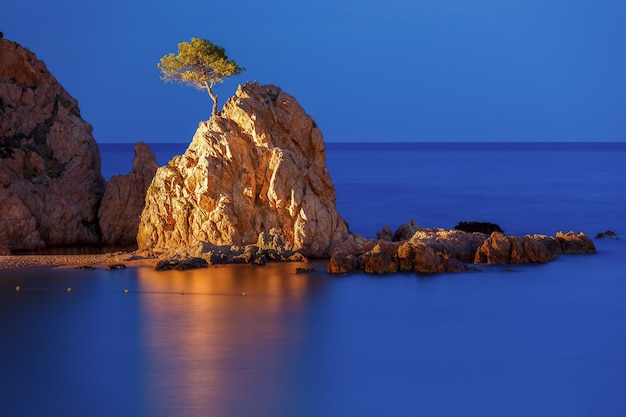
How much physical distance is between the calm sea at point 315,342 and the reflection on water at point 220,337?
6cm

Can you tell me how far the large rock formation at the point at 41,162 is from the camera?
3544 cm

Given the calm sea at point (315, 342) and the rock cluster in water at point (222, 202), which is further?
the rock cluster in water at point (222, 202)

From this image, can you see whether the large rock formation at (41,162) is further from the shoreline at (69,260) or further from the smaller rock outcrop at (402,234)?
the smaller rock outcrop at (402,234)

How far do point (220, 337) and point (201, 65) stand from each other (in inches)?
623

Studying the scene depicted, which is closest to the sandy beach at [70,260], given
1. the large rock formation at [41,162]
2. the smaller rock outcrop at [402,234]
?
the large rock formation at [41,162]

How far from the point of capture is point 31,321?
24.3 m

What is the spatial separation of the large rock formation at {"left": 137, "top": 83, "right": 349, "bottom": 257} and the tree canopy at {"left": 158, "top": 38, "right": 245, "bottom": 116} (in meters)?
1.95

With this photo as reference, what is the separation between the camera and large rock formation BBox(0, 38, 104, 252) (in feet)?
116

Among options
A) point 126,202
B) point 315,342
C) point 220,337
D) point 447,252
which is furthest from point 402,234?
point 220,337

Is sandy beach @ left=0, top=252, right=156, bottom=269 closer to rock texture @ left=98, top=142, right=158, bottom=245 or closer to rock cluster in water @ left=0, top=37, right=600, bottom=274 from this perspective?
rock cluster in water @ left=0, top=37, right=600, bottom=274

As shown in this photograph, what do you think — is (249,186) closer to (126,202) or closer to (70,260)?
(70,260)

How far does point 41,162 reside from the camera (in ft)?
120

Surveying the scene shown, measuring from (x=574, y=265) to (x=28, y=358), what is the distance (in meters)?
17.5

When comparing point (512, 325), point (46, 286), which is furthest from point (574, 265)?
point (46, 286)
